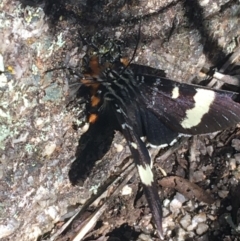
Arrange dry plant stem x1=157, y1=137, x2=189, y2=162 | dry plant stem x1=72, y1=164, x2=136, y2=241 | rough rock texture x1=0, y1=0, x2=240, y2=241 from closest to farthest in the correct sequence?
rough rock texture x1=0, y1=0, x2=240, y2=241 < dry plant stem x1=72, y1=164, x2=136, y2=241 < dry plant stem x1=157, y1=137, x2=189, y2=162

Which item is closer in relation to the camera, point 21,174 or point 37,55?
point 37,55

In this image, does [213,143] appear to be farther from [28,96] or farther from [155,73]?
[28,96]

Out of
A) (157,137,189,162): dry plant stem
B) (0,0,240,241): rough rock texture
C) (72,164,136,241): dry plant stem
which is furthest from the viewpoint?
(157,137,189,162): dry plant stem

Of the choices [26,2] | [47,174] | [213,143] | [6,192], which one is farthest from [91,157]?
[26,2]

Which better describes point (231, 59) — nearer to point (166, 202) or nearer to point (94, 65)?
point (166, 202)

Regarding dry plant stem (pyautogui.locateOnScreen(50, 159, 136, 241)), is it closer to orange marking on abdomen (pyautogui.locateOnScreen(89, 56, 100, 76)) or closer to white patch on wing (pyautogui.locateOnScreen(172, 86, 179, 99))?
white patch on wing (pyautogui.locateOnScreen(172, 86, 179, 99))

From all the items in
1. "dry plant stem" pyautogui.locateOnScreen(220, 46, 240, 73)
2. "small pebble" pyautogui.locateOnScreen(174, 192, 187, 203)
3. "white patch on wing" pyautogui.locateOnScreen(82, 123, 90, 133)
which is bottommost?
"small pebble" pyautogui.locateOnScreen(174, 192, 187, 203)

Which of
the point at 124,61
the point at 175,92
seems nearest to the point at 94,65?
the point at 124,61

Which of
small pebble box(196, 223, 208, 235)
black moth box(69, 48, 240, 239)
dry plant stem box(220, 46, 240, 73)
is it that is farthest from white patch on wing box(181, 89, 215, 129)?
dry plant stem box(220, 46, 240, 73)

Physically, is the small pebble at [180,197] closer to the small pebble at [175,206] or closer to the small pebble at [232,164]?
the small pebble at [175,206]
